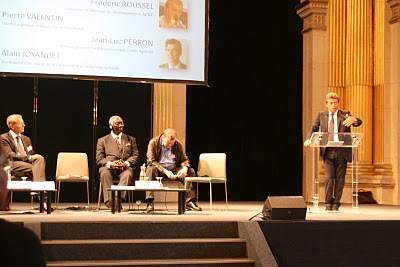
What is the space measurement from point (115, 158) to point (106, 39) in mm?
1441

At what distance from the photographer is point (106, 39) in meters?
8.75

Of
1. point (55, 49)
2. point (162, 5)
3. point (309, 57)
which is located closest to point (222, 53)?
point (309, 57)

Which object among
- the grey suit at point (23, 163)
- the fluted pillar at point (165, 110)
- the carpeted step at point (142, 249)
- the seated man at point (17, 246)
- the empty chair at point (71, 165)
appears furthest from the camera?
the fluted pillar at point (165, 110)

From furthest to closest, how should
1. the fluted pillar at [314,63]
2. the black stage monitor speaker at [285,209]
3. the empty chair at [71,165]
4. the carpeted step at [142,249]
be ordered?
the fluted pillar at [314,63] < the empty chair at [71,165] < the black stage monitor speaker at [285,209] < the carpeted step at [142,249]

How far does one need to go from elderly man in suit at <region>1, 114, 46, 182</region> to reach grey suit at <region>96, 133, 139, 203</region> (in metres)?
0.65

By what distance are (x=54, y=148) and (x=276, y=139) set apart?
4546 mm

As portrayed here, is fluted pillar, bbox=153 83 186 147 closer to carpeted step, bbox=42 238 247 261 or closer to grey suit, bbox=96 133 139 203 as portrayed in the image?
grey suit, bbox=96 133 139 203

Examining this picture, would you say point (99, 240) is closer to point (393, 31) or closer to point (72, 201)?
point (72, 201)

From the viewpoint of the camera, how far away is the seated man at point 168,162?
26.5ft

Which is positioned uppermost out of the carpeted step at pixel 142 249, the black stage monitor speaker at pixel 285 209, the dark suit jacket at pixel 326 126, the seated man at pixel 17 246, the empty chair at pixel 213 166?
the dark suit jacket at pixel 326 126

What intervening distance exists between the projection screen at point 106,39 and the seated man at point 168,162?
97 centimetres

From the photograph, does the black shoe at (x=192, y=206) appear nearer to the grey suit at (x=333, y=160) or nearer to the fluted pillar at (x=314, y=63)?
the grey suit at (x=333, y=160)

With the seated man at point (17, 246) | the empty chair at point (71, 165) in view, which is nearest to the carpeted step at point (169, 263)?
the empty chair at point (71, 165)

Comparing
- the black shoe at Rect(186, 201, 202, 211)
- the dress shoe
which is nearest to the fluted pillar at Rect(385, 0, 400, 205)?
the black shoe at Rect(186, 201, 202, 211)
